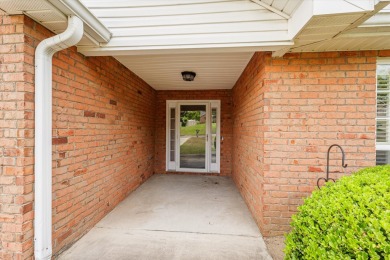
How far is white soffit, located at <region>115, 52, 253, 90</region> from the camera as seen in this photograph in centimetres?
320

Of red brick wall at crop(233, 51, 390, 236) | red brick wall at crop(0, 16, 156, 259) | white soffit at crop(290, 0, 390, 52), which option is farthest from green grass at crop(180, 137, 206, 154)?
white soffit at crop(290, 0, 390, 52)

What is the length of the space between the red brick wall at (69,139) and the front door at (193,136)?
210 centimetres

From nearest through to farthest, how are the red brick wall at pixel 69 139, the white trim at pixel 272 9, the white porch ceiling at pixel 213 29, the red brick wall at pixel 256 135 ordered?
the red brick wall at pixel 69 139
the white porch ceiling at pixel 213 29
the white trim at pixel 272 9
the red brick wall at pixel 256 135

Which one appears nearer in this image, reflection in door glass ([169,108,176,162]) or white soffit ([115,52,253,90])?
white soffit ([115,52,253,90])

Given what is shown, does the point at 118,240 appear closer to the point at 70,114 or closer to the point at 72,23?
the point at 70,114

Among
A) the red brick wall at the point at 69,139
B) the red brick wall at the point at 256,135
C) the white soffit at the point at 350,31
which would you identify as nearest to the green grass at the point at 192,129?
the red brick wall at the point at 69,139

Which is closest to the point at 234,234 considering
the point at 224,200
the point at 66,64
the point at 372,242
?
the point at 224,200

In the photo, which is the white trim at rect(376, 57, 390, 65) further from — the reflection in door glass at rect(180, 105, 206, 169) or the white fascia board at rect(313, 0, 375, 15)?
the reflection in door glass at rect(180, 105, 206, 169)

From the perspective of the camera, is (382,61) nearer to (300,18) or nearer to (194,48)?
(300,18)

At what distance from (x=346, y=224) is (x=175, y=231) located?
81.7 inches

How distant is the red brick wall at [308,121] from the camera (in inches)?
97.0

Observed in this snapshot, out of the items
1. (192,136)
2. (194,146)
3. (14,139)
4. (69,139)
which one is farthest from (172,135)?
(14,139)

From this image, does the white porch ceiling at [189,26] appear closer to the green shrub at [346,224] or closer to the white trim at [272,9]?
the white trim at [272,9]

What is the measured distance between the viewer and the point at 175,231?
2.69 metres
